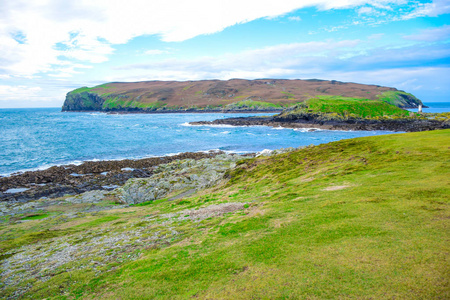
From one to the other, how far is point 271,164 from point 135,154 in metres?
43.8

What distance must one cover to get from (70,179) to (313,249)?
4268cm

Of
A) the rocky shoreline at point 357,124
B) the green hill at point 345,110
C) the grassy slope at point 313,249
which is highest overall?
the green hill at point 345,110

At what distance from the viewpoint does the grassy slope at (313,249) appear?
7957mm

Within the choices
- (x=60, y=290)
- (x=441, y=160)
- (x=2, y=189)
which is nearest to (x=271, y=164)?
(x=441, y=160)

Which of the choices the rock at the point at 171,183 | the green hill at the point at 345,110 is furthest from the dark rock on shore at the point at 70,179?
the green hill at the point at 345,110

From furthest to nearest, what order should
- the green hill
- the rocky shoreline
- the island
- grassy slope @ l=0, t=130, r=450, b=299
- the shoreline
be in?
the green hill → the island → the rocky shoreline → the shoreline → grassy slope @ l=0, t=130, r=450, b=299

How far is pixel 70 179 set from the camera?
41.4 meters

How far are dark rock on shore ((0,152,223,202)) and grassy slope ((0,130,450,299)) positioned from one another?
665 inches

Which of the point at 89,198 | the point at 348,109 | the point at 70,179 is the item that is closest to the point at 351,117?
the point at 348,109

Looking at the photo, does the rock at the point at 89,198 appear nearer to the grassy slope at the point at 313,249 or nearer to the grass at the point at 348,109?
the grassy slope at the point at 313,249

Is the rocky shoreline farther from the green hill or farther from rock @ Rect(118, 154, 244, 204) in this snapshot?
rock @ Rect(118, 154, 244, 204)

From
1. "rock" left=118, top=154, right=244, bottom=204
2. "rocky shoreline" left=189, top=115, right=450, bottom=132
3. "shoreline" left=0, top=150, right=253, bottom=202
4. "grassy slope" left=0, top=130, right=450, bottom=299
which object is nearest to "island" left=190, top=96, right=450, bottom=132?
"rocky shoreline" left=189, top=115, right=450, bottom=132

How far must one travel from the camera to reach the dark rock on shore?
34.3 meters

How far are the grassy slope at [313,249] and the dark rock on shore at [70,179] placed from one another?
665 inches
